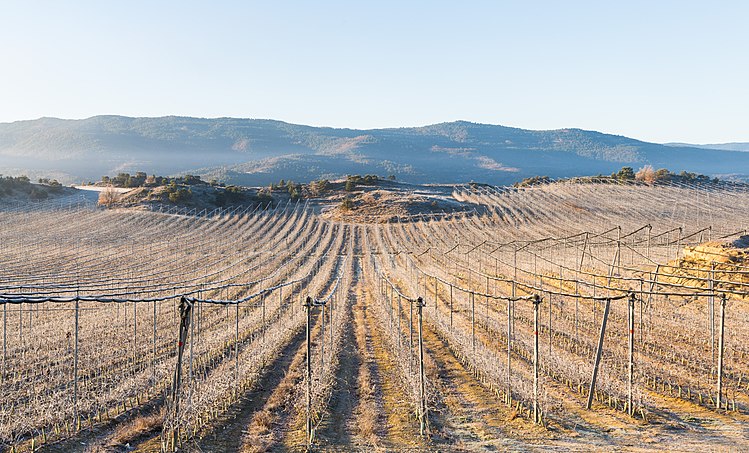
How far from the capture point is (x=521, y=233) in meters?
50.2

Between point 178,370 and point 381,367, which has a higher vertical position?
point 178,370

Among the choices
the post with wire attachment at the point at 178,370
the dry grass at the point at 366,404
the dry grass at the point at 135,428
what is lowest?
the dry grass at the point at 366,404

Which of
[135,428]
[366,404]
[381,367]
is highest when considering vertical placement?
[135,428]

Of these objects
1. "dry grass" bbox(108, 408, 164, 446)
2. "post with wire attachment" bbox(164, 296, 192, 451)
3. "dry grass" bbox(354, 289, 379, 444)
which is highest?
"post with wire attachment" bbox(164, 296, 192, 451)

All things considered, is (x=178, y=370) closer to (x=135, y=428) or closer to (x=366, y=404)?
(x=135, y=428)

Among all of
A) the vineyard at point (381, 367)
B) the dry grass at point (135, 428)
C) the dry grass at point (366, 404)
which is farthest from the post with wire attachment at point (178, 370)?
the dry grass at point (366, 404)

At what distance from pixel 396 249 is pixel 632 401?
35708 mm

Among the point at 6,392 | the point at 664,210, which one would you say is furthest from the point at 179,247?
the point at 664,210

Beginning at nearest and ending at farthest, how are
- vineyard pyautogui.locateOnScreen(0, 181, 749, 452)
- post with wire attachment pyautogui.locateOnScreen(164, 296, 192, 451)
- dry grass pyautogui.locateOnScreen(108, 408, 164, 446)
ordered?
post with wire attachment pyautogui.locateOnScreen(164, 296, 192, 451) → dry grass pyautogui.locateOnScreen(108, 408, 164, 446) → vineyard pyautogui.locateOnScreen(0, 181, 749, 452)

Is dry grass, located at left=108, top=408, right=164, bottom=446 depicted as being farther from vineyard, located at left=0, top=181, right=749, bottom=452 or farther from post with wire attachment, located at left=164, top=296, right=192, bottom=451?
post with wire attachment, located at left=164, top=296, right=192, bottom=451

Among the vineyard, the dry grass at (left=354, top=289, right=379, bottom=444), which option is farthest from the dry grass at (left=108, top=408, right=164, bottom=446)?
the dry grass at (left=354, top=289, right=379, bottom=444)

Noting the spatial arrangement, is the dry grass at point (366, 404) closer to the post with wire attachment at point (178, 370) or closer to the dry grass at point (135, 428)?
the post with wire attachment at point (178, 370)

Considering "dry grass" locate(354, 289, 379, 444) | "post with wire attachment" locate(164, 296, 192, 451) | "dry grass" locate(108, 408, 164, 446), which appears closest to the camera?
"post with wire attachment" locate(164, 296, 192, 451)

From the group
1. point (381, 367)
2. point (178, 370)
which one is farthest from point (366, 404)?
point (178, 370)
